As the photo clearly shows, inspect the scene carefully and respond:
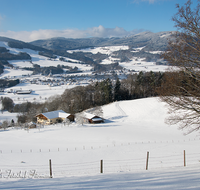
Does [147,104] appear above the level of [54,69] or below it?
below

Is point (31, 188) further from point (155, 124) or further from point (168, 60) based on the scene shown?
point (155, 124)

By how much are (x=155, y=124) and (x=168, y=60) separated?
2700 cm

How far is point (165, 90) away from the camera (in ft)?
22.4

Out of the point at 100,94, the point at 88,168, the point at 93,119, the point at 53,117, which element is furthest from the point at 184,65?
the point at 100,94

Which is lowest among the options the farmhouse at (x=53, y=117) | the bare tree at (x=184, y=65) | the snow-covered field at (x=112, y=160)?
the farmhouse at (x=53, y=117)

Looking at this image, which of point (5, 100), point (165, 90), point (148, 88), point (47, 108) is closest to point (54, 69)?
point (5, 100)

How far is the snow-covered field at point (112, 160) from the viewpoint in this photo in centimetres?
445

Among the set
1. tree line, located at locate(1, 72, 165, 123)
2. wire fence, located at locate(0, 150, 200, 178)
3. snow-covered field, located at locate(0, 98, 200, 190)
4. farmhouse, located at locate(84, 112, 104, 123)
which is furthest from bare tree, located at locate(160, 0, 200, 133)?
tree line, located at locate(1, 72, 165, 123)

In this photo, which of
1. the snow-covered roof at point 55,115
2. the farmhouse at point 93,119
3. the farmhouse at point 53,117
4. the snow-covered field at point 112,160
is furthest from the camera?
the snow-covered roof at point 55,115

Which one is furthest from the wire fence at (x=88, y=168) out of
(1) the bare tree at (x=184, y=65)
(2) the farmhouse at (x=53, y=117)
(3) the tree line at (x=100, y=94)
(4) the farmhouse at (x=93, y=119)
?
(3) the tree line at (x=100, y=94)

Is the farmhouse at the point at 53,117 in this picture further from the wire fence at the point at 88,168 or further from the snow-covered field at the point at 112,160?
the wire fence at the point at 88,168

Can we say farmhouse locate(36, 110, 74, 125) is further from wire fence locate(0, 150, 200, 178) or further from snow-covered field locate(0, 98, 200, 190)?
wire fence locate(0, 150, 200, 178)

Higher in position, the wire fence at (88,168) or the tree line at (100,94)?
the tree line at (100,94)

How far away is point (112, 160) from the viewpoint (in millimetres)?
12156
